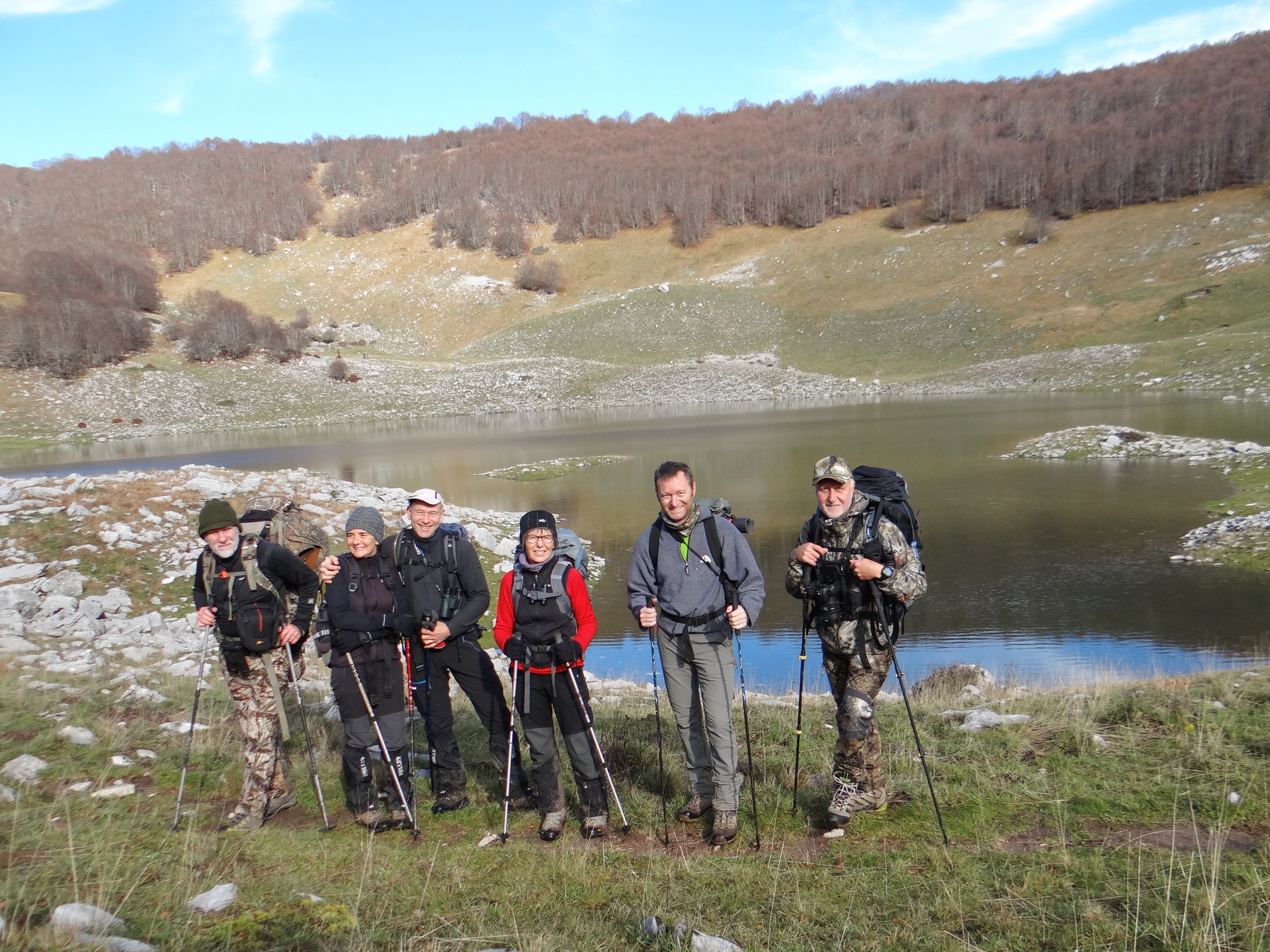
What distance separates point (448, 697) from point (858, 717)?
3.41m

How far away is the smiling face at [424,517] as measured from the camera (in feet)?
19.0

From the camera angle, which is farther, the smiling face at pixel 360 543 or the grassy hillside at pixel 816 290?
the grassy hillside at pixel 816 290

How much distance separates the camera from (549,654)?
206 inches

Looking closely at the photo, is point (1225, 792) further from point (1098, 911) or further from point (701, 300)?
point (701, 300)

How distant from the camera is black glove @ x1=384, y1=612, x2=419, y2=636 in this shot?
227 inches

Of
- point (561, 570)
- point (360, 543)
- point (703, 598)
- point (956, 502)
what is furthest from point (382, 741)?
point (956, 502)

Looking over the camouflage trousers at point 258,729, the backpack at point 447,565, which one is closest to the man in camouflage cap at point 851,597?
the backpack at point 447,565

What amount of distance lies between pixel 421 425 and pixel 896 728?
5525 centimetres

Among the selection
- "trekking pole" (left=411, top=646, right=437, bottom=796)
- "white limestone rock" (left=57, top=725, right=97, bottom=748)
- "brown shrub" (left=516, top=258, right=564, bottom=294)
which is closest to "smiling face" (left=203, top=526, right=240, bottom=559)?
"trekking pole" (left=411, top=646, right=437, bottom=796)

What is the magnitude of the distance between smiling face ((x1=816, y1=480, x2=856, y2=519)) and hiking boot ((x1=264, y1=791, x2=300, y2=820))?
195 inches

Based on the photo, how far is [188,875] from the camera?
4.08m

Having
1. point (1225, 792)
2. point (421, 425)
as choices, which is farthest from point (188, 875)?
point (421, 425)

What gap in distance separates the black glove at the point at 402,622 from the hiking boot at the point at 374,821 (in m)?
1.43

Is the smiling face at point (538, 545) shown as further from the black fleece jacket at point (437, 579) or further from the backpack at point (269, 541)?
the backpack at point (269, 541)
